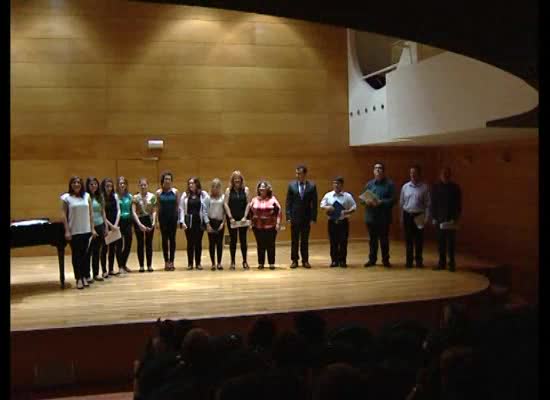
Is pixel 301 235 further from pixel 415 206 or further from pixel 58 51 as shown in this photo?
pixel 58 51

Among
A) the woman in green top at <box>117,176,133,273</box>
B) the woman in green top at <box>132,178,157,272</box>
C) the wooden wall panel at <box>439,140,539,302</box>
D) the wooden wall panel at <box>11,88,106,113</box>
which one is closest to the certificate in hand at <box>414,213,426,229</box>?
the wooden wall panel at <box>439,140,539,302</box>

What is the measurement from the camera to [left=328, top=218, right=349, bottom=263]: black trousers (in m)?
8.42

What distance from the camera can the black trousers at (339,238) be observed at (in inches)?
332

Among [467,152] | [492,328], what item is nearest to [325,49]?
[467,152]

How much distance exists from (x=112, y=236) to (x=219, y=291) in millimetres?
1569

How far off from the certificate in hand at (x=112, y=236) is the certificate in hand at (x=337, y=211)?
276 cm

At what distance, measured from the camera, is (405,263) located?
8.89 meters

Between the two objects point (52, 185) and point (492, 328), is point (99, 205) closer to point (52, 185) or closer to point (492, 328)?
point (52, 185)

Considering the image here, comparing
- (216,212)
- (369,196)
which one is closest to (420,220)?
(369,196)

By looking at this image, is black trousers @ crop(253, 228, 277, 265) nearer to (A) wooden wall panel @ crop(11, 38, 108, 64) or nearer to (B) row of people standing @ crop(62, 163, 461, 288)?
(B) row of people standing @ crop(62, 163, 461, 288)

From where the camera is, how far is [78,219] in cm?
696

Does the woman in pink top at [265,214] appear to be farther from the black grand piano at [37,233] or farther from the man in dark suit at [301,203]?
the black grand piano at [37,233]

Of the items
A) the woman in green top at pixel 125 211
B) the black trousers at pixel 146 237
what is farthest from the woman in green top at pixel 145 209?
the woman in green top at pixel 125 211

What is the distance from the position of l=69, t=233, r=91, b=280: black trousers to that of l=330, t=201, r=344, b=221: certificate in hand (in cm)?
313
